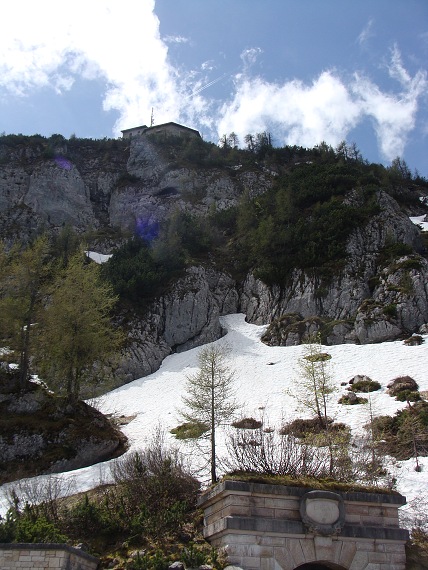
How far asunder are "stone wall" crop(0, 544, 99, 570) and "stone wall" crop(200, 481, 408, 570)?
10.2ft

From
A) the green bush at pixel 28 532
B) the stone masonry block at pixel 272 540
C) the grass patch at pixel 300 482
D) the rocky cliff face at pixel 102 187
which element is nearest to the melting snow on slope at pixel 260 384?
the green bush at pixel 28 532

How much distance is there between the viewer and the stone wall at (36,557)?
1102cm

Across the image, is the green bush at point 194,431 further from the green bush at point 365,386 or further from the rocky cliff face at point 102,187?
the rocky cliff face at point 102,187

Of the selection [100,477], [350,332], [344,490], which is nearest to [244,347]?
[350,332]

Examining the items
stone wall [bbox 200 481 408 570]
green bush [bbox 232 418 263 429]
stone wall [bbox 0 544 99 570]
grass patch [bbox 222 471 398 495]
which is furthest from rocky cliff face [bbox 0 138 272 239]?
stone wall [bbox 200 481 408 570]

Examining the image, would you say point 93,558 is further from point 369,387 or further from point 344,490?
point 369,387

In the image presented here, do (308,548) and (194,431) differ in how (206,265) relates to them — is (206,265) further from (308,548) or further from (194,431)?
(308,548)

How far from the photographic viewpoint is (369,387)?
2981 cm

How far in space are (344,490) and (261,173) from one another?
71251 mm

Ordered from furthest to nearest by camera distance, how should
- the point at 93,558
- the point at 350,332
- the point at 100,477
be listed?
the point at 350,332, the point at 100,477, the point at 93,558

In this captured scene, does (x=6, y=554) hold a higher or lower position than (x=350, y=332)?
lower

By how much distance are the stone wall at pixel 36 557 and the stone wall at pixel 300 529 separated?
3101 millimetres

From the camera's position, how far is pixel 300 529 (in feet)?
37.1

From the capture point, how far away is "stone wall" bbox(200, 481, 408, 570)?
11016 millimetres
